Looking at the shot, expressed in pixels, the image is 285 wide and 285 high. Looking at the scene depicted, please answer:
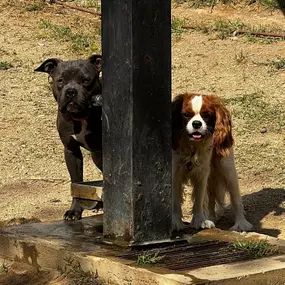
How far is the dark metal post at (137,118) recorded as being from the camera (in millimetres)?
5469

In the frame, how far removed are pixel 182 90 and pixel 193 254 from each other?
6.16 m

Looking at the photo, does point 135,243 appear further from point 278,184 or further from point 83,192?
point 278,184

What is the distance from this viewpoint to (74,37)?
43.8 feet

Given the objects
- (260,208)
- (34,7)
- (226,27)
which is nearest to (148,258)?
(260,208)

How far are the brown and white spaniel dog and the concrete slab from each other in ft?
2.33

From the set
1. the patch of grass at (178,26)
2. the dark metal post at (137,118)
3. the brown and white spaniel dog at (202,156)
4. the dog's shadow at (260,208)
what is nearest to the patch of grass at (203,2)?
the patch of grass at (178,26)

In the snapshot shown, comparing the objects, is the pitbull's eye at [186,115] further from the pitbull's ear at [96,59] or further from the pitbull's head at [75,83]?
the pitbull's ear at [96,59]

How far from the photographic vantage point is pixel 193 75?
39.5 ft

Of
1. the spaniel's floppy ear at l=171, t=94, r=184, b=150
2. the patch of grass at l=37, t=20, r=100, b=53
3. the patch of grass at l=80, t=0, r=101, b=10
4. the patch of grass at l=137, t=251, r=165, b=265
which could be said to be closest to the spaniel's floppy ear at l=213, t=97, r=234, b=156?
the spaniel's floppy ear at l=171, t=94, r=184, b=150

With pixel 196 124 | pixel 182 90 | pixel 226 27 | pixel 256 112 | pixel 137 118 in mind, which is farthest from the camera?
pixel 226 27

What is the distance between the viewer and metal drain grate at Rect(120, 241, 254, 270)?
5.23 meters

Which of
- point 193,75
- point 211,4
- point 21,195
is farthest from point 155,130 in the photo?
point 211,4

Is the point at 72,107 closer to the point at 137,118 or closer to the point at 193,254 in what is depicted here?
the point at 137,118

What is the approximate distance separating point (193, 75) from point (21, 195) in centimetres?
413
